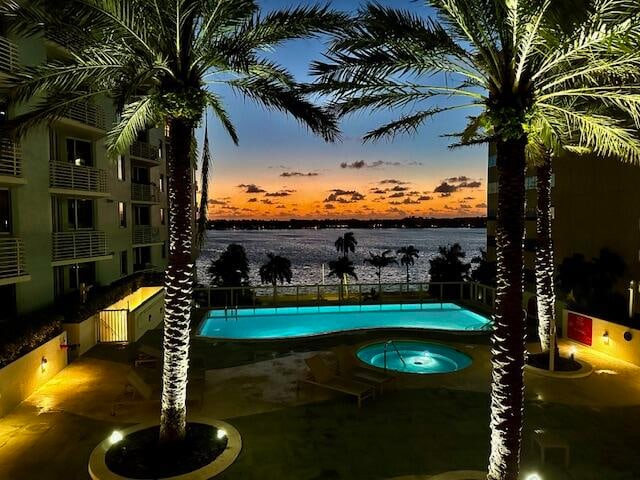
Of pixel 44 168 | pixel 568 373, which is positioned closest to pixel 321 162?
pixel 44 168

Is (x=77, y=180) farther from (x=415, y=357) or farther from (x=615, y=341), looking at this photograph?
(x=615, y=341)

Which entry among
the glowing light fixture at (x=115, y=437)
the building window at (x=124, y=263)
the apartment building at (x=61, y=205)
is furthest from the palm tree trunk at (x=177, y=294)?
the building window at (x=124, y=263)

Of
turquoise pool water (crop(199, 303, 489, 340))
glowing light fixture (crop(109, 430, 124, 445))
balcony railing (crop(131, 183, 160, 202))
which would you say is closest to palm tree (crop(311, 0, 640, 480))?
glowing light fixture (crop(109, 430, 124, 445))

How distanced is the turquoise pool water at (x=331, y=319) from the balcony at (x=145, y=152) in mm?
10166

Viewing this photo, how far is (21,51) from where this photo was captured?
13961 mm

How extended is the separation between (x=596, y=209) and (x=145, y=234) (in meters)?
28.6

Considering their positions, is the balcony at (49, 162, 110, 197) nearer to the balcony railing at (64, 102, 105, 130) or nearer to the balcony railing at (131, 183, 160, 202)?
the balcony railing at (64, 102, 105, 130)

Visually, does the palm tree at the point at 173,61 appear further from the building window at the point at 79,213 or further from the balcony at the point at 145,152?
the balcony at the point at 145,152

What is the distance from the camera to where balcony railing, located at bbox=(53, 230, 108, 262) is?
15758mm

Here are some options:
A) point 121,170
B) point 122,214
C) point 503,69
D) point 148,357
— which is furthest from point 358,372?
point 121,170

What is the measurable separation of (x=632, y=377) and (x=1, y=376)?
1531 cm

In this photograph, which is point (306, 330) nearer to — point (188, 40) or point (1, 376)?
point (1, 376)

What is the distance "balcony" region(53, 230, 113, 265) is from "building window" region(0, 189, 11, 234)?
1886 mm

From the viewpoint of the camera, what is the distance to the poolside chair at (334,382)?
33.2 feet
